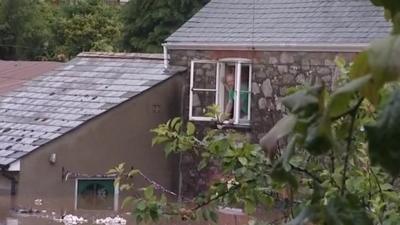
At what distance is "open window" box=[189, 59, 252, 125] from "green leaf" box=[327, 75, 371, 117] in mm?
15279

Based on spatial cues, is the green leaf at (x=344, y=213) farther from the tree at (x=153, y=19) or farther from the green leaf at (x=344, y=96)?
the tree at (x=153, y=19)

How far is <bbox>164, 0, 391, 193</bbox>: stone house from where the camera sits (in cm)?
1555

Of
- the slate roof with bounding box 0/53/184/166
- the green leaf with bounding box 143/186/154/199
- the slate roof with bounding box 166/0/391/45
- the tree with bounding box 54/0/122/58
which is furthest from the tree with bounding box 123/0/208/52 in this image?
the green leaf with bounding box 143/186/154/199

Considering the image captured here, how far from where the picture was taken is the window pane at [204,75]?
17000 mm

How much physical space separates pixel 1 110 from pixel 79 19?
11.3 m

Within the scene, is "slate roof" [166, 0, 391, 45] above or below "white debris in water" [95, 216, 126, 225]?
above

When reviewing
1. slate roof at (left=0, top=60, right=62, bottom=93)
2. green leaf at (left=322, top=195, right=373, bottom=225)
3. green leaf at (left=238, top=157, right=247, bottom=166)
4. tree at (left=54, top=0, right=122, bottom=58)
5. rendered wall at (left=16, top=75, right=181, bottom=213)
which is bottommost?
rendered wall at (left=16, top=75, right=181, bottom=213)

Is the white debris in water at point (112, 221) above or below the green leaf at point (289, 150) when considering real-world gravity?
below

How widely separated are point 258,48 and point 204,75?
4.14ft

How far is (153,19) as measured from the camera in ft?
81.7

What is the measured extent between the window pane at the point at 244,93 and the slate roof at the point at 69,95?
53.9 inches

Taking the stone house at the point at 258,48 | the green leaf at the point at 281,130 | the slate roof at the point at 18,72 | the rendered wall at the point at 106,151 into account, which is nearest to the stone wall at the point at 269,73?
the stone house at the point at 258,48

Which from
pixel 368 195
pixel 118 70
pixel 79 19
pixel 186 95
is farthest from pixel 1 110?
pixel 368 195

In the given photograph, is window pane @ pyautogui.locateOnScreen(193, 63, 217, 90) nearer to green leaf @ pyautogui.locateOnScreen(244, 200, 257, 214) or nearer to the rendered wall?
the rendered wall
